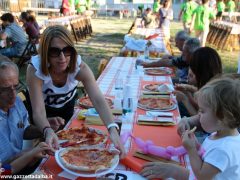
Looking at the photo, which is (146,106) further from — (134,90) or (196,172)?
(196,172)

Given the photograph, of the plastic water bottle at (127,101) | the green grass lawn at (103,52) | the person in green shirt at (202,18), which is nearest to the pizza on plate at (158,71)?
the plastic water bottle at (127,101)

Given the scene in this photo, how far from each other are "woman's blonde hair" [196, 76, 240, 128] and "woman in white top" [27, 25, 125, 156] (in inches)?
24.2

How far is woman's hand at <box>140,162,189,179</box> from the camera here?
1.48 metres

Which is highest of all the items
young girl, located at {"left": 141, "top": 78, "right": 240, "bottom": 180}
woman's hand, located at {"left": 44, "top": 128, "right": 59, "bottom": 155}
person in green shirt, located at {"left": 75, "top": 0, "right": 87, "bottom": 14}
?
person in green shirt, located at {"left": 75, "top": 0, "right": 87, "bottom": 14}

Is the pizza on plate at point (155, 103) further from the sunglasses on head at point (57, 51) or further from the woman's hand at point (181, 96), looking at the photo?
the sunglasses on head at point (57, 51)

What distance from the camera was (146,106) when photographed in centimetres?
248

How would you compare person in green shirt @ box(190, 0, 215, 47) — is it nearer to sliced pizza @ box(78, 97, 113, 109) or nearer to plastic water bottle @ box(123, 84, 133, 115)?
sliced pizza @ box(78, 97, 113, 109)

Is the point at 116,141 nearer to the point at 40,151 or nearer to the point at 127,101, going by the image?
the point at 40,151

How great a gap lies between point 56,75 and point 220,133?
1.18 m

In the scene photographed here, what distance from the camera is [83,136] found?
188 centimetres

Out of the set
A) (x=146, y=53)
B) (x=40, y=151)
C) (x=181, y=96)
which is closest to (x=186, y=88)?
(x=181, y=96)

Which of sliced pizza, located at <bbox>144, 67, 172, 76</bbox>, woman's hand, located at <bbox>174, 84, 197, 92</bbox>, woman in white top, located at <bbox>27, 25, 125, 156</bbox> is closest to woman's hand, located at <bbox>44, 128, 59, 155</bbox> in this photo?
woman in white top, located at <bbox>27, 25, 125, 156</bbox>

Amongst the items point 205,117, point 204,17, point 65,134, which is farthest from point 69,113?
point 204,17

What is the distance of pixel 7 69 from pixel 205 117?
45.2 inches
